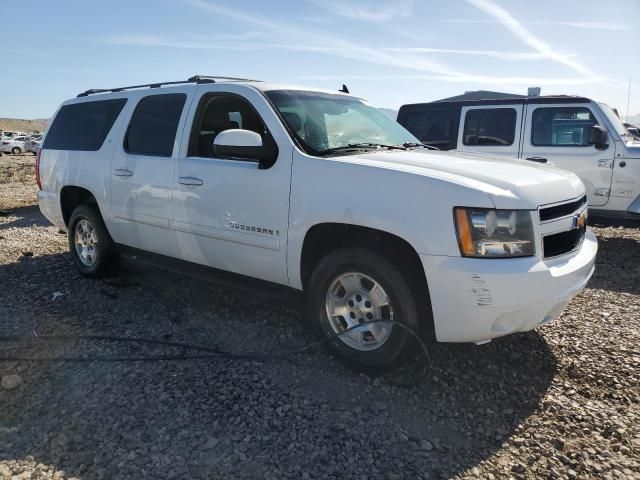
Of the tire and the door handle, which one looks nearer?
the door handle

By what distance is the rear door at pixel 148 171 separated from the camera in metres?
4.40

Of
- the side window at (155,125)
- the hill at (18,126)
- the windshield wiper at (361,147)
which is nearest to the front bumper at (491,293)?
the windshield wiper at (361,147)

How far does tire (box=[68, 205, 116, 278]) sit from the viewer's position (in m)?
5.29

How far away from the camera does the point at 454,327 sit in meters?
2.97

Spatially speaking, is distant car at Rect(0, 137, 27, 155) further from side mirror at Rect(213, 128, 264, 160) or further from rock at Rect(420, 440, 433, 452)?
rock at Rect(420, 440, 433, 452)

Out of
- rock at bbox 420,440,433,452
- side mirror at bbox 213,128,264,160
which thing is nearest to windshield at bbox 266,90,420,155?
side mirror at bbox 213,128,264,160

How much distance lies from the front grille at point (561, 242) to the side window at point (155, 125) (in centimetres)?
303

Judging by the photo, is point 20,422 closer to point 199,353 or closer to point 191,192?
point 199,353

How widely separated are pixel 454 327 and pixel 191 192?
7.64 feet

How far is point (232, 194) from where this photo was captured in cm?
385

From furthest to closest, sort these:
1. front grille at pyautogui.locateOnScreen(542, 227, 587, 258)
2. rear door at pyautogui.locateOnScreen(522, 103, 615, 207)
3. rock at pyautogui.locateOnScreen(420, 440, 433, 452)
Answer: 1. rear door at pyautogui.locateOnScreen(522, 103, 615, 207)
2. front grille at pyautogui.locateOnScreen(542, 227, 587, 258)
3. rock at pyautogui.locateOnScreen(420, 440, 433, 452)

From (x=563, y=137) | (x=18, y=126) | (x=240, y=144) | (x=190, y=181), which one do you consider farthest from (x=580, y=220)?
(x=18, y=126)

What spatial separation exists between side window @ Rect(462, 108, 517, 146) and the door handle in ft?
18.1

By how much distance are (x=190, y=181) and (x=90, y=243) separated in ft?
6.76
